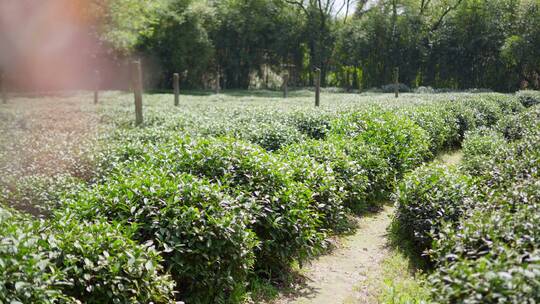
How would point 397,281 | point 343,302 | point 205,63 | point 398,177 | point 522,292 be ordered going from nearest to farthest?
point 522,292 → point 343,302 → point 397,281 → point 398,177 → point 205,63

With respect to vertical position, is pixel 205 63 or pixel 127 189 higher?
pixel 205 63

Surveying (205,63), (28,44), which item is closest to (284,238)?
(28,44)

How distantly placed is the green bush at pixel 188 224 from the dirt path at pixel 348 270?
0.83 metres

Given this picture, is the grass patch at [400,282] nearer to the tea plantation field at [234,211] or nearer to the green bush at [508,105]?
the tea plantation field at [234,211]

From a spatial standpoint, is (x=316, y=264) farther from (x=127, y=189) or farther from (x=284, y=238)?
(x=127, y=189)

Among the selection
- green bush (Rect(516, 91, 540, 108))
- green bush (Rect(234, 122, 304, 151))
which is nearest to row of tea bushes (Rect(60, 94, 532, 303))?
green bush (Rect(234, 122, 304, 151))

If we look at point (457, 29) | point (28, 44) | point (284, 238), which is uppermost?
point (457, 29)

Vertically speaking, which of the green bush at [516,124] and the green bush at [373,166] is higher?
the green bush at [516,124]

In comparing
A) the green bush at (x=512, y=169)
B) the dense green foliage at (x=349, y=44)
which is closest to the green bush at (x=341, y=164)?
the green bush at (x=512, y=169)

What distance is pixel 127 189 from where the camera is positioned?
3.89 metres

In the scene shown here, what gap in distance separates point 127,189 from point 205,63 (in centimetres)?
3130

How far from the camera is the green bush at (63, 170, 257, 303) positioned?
142 inches

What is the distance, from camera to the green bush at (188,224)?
3.62 metres

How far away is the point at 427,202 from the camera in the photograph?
5355 millimetres
